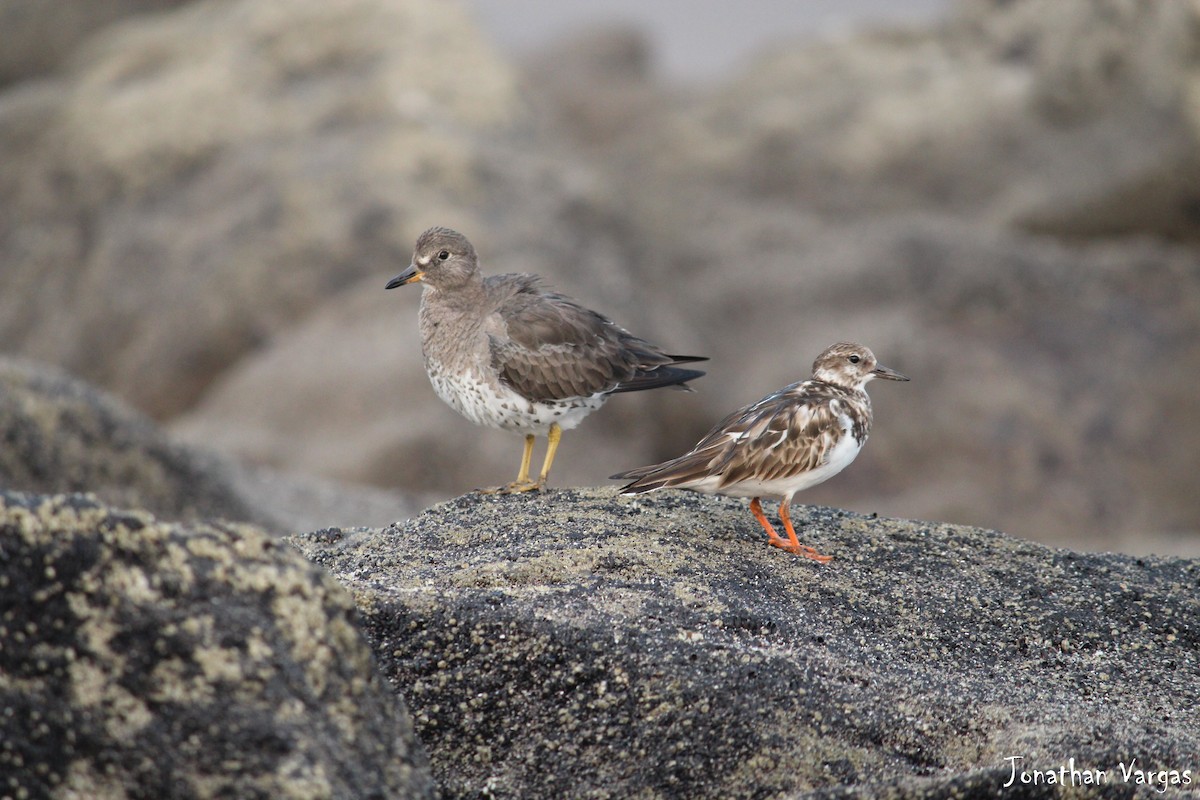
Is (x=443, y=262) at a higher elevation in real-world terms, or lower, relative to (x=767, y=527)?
higher

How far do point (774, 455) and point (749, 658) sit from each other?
1524mm

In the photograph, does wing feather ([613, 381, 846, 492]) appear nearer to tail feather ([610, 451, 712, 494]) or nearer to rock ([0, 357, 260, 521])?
tail feather ([610, 451, 712, 494])

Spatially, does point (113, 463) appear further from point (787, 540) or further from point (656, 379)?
point (787, 540)

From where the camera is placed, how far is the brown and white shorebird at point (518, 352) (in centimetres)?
753

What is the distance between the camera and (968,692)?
536 cm

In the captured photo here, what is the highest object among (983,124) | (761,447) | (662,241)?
(983,124)

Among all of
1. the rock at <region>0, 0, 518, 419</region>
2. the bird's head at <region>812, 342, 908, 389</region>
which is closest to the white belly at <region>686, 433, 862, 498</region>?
the bird's head at <region>812, 342, 908, 389</region>

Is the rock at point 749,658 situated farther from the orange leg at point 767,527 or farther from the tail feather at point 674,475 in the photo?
the tail feather at point 674,475

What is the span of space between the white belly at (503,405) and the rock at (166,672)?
3.35 m

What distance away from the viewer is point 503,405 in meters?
7.52

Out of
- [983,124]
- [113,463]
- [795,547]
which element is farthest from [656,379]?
[983,124]

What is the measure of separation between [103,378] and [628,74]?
645 inches

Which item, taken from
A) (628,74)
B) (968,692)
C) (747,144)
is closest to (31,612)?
(968,692)

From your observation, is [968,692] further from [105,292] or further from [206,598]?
[105,292]
